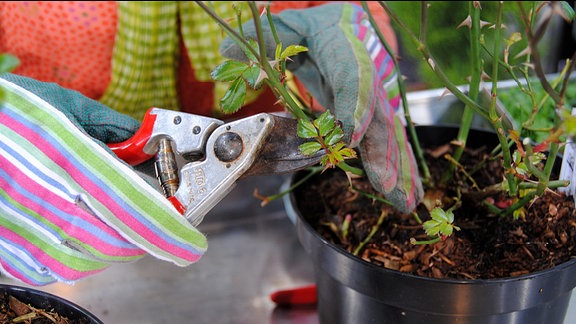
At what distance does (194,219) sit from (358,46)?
0.21 metres

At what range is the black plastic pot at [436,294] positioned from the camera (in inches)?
16.2

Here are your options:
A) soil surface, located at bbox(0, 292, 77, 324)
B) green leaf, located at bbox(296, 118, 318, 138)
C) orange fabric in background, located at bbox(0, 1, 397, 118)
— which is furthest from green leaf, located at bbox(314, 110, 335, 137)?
orange fabric in background, located at bbox(0, 1, 397, 118)

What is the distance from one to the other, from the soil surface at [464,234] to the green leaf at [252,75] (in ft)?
0.66

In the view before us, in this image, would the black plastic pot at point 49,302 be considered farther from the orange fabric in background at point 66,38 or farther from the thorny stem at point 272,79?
the orange fabric in background at point 66,38

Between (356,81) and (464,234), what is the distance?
0.52 ft

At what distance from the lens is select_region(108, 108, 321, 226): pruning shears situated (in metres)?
0.41

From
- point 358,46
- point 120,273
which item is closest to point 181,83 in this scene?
point 120,273

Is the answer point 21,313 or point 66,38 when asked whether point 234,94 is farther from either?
point 66,38

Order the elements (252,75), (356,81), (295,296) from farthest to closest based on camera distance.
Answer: (295,296) < (356,81) < (252,75)

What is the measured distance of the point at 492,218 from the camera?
0.52 m

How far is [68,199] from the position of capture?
38cm

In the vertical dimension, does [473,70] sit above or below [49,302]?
above

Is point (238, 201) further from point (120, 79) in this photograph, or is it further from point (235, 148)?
point (235, 148)

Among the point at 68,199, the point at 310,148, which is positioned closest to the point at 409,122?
the point at 310,148
